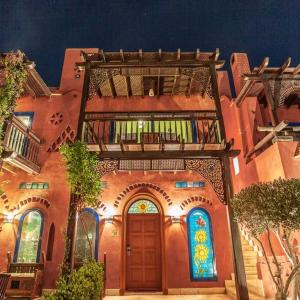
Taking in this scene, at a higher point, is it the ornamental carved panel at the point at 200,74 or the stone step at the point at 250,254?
the ornamental carved panel at the point at 200,74

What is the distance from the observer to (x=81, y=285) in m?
4.40

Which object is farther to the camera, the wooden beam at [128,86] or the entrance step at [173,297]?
the wooden beam at [128,86]

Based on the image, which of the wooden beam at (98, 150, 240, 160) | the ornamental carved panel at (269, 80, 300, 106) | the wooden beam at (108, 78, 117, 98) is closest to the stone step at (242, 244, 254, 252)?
the wooden beam at (98, 150, 240, 160)

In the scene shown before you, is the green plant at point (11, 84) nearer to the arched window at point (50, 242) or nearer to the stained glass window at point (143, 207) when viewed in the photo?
the arched window at point (50, 242)

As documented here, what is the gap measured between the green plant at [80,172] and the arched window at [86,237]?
8.81 feet

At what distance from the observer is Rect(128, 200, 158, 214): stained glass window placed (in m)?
8.72

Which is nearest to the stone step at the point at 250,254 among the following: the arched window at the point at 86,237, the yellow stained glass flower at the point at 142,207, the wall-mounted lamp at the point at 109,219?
the yellow stained glass flower at the point at 142,207

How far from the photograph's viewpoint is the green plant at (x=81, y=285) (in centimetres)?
405

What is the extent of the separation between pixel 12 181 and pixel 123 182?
3924 mm

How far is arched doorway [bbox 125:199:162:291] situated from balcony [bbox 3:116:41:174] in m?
3.82

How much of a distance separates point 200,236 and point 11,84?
299 inches

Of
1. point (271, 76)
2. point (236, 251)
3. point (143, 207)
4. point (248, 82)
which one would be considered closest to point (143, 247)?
point (143, 207)

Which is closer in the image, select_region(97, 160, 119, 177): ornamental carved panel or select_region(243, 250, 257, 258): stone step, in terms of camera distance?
select_region(97, 160, 119, 177): ornamental carved panel

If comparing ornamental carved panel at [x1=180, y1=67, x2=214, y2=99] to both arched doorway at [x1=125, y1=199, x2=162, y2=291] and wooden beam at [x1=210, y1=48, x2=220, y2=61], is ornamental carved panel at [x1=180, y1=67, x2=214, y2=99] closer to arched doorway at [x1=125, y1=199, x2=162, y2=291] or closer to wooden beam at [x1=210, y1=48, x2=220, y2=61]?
wooden beam at [x1=210, y1=48, x2=220, y2=61]
